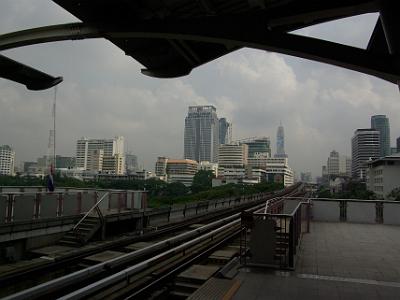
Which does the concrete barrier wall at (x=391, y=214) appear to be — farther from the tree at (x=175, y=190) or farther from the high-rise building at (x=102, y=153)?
the high-rise building at (x=102, y=153)

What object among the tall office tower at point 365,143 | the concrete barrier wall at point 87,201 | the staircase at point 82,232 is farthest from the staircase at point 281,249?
the tall office tower at point 365,143

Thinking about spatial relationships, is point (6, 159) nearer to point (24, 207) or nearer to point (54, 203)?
point (54, 203)

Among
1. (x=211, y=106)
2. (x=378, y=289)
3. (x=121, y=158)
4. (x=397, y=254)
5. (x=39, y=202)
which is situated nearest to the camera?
(x=378, y=289)

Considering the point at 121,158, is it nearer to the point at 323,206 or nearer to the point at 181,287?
the point at 323,206

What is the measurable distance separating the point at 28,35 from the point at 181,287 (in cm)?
1048

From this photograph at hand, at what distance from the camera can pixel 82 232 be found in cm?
1662

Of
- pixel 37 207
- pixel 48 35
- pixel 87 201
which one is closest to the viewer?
pixel 48 35

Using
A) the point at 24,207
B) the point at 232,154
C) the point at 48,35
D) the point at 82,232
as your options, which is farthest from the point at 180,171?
the point at 48,35

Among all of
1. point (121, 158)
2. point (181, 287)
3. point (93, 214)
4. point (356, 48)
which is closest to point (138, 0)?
point (356, 48)

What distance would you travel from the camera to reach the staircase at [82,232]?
1588 cm

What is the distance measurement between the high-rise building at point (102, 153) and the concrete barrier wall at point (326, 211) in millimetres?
114768

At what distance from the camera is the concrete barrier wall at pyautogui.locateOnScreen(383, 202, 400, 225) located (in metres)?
18.5

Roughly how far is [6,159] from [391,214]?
10897 cm

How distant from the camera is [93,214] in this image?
1859cm
